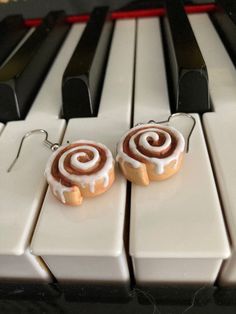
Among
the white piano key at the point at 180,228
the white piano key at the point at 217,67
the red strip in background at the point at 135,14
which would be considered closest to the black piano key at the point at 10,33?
the red strip in background at the point at 135,14

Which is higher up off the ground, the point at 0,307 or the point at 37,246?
the point at 37,246

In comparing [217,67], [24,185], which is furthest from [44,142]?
[217,67]

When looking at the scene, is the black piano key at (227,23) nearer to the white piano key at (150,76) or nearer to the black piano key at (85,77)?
the white piano key at (150,76)

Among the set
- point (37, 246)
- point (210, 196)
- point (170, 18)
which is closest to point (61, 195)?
point (37, 246)

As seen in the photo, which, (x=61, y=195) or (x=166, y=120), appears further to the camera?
(x=166, y=120)

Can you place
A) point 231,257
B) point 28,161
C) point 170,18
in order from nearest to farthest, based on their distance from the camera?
point 231,257 → point 28,161 → point 170,18

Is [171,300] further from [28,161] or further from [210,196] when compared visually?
[28,161]

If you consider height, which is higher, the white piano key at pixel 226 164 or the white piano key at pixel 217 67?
the white piano key at pixel 217 67

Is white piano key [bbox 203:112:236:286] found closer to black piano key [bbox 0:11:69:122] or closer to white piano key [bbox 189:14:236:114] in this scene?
white piano key [bbox 189:14:236:114]
